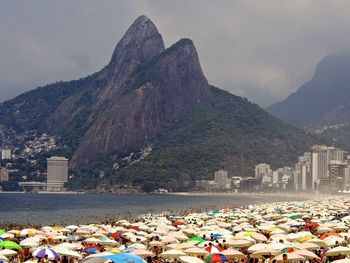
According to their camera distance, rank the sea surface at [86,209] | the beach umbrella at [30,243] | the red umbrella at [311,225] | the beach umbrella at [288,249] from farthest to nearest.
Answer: the sea surface at [86,209] < the red umbrella at [311,225] < the beach umbrella at [30,243] < the beach umbrella at [288,249]

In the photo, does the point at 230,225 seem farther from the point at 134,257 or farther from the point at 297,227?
the point at 134,257

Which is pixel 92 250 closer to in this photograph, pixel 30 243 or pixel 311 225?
pixel 30 243

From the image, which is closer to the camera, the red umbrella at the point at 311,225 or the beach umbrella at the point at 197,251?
the beach umbrella at the point at 197,251

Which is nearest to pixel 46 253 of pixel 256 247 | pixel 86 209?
pixel 256 247

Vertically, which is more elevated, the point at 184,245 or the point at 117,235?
the point at 184,245

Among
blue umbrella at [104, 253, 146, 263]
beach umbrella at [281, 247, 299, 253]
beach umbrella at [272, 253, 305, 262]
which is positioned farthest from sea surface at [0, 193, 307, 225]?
blue umbrella at [104, 253, 146, 263]

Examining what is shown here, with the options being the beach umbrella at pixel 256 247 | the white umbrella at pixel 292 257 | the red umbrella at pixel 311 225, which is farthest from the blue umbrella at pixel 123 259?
the red umbrella at pixel 311 225

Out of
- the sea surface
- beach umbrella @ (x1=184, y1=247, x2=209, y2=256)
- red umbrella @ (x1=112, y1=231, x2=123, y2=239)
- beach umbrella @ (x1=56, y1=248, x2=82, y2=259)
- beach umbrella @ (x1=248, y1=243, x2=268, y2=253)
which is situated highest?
beach umbrella @ (x1=248, y1=243, x2=268, y2=253)

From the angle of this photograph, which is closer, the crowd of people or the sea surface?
the crowd of people

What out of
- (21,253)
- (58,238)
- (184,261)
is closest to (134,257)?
(184,261)

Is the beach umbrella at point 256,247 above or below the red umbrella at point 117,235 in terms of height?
above

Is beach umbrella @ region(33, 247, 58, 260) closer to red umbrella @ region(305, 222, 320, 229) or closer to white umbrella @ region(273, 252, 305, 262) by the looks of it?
white umbrella @ region(273, 252, 305, 262)

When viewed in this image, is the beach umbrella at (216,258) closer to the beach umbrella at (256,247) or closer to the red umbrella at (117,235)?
the beach umbrella at (256,247)
